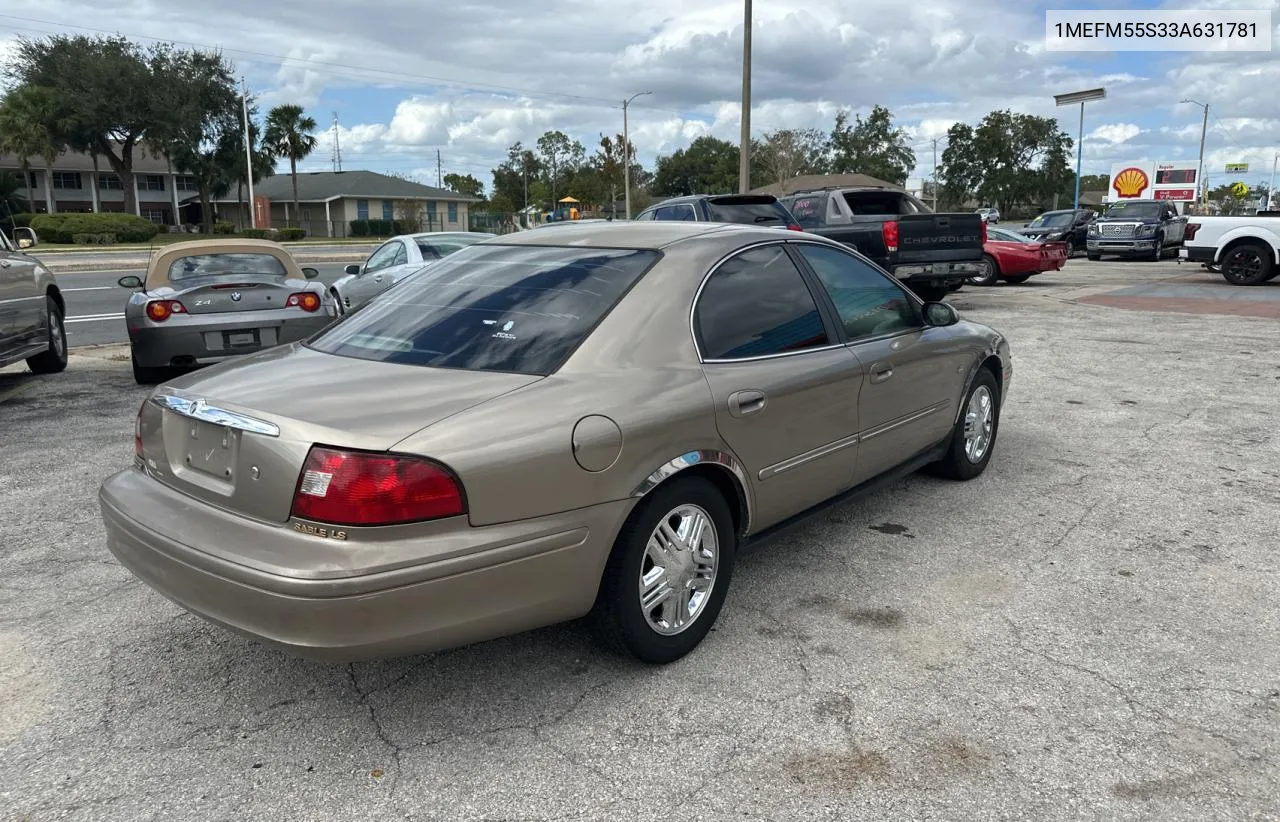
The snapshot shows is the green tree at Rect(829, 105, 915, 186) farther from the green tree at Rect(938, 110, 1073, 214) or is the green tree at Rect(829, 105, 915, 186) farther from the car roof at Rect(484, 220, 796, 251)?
the car roof at Rect(484, 220, 796, 251)

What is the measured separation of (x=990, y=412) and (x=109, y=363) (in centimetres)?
902

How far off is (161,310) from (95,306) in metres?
10.3

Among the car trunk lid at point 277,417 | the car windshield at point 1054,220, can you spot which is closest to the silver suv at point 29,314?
the car trunk lid at point 277,417

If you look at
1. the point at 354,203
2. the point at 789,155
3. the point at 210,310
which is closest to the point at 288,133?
the point at 354,203

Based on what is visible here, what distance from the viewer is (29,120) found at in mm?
51562

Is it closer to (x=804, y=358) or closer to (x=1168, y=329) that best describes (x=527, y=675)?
(x=804, y=358)

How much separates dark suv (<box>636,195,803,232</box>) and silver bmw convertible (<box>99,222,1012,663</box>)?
8.22 meters

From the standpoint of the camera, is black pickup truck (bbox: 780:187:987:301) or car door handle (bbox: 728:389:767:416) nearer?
car door handle (bbox: 728:389:767:416)

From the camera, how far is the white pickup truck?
A: 58.1 feet

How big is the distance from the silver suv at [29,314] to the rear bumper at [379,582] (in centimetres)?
599

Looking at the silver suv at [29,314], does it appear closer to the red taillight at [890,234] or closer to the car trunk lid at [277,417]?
the car trunk lid at [277,417]

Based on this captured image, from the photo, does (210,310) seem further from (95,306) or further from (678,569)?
(95,306)

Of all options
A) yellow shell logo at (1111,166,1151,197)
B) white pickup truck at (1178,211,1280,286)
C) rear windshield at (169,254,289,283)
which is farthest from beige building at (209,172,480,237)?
rear windshield at (169,254,289,283)

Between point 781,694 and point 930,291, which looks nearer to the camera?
point 781,694
